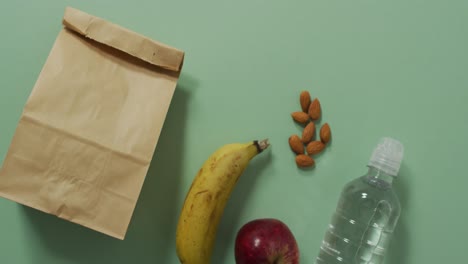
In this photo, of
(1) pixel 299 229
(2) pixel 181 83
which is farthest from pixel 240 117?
(1) pixel 299 229

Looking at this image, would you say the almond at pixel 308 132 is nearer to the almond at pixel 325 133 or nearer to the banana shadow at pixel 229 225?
the almond at pixel 325 133

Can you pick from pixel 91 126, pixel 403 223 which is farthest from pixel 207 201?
pixel 403 223

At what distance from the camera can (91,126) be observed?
1.85ft

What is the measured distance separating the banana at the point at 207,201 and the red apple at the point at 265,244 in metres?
0.05

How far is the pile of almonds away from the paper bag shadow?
7.2 inches

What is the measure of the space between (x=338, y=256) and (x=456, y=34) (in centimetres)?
44

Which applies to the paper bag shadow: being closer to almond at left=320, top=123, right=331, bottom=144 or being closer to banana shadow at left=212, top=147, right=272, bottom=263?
banana shadow at left=212, top=147, right=272, bottom=263

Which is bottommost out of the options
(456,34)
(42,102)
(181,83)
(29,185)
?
(29,185)

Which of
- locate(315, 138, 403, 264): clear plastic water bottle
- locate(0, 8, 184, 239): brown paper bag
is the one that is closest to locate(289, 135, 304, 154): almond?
locate(315, 138, 403, 264): clear plastic water bottle

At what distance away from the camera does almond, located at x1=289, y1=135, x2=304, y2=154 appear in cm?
67

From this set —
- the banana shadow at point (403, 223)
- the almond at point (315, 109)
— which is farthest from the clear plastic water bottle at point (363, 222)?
the almond at point (315, 109)

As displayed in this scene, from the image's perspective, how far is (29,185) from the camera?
0.55m

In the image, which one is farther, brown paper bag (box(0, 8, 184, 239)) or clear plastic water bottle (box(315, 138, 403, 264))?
clear plastic water bottle (box(315, 138, 403, 264))

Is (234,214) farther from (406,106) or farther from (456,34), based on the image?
(456,34)
